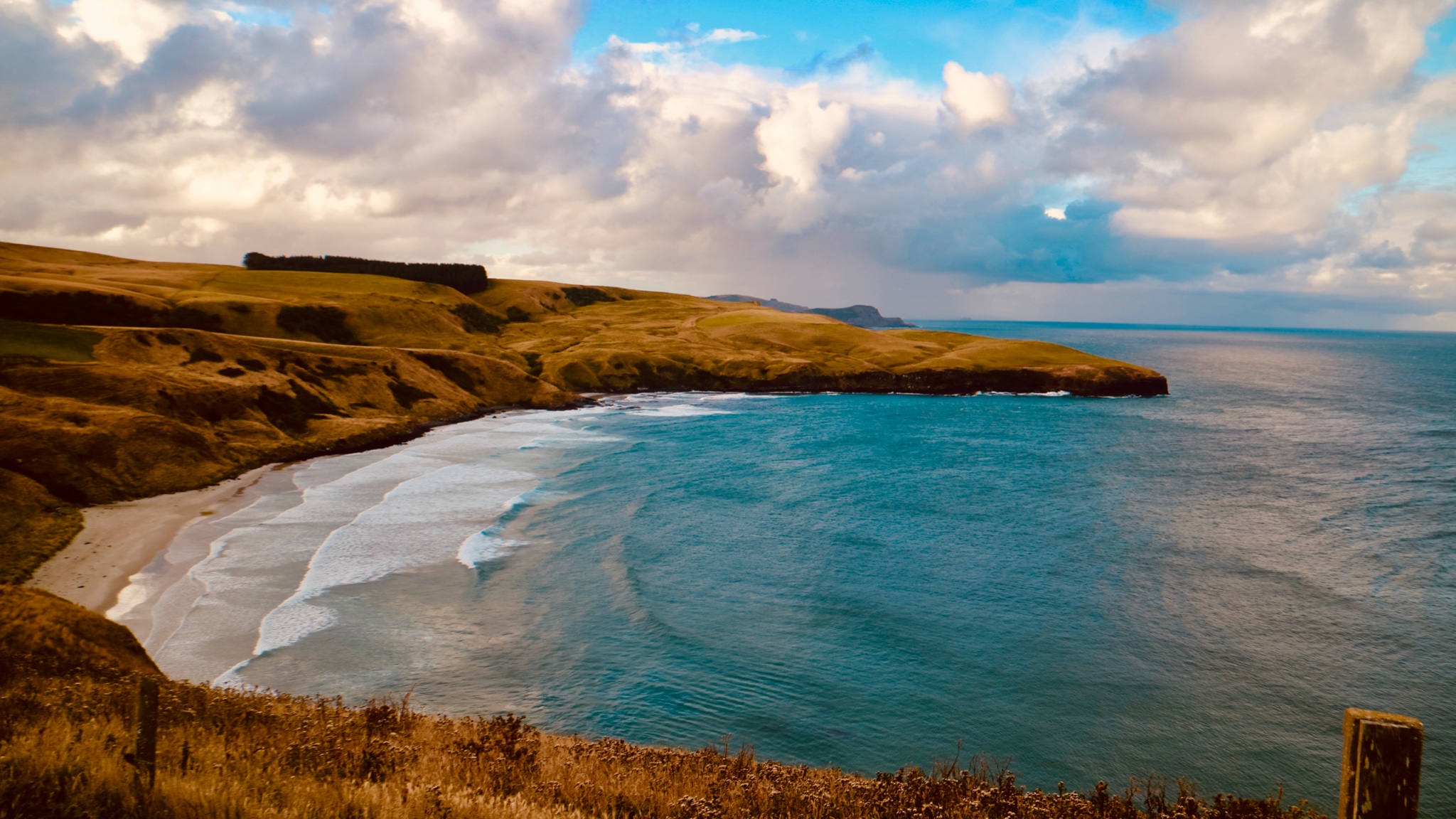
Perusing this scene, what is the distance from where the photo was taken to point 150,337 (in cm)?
7069

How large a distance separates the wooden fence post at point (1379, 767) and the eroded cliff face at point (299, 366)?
42.4 m

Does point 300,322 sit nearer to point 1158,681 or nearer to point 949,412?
point 949,412

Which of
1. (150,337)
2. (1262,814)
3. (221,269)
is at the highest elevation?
(221,269)

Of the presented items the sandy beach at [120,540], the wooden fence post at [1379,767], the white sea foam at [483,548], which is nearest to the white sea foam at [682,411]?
the sandy beach at [120,540]

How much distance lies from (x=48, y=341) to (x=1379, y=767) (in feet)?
282

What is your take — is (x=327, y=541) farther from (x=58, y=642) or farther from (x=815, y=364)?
(x=815, y=364)

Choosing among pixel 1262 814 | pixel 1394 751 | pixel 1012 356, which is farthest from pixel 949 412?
pixel 1394 751

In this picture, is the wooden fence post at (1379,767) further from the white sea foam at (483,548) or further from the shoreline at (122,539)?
the white sea foam at (483,548)

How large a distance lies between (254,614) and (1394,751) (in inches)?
1358

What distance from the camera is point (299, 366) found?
7775 centimetres

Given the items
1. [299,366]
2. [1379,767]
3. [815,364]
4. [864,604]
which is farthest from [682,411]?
[1379,767]

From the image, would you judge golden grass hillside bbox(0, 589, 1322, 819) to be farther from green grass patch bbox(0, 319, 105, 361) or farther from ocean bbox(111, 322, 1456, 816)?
green grass patch bbox(0, 319, 105, 361)

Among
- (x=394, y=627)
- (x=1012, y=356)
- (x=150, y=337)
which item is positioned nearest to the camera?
(x=394, y=627)

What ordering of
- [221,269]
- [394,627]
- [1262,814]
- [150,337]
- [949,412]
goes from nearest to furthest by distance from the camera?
[1262,814] → [394,627] → [150,337] → [949,412] → [221,269]
